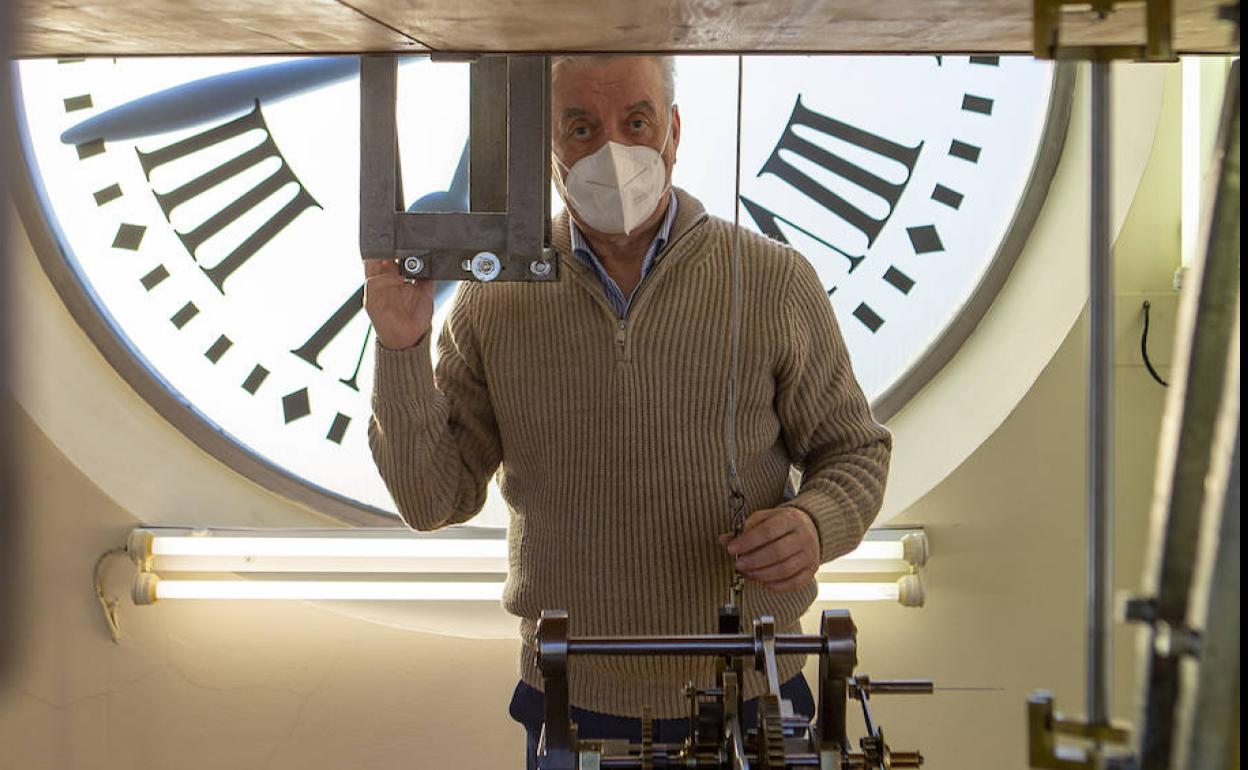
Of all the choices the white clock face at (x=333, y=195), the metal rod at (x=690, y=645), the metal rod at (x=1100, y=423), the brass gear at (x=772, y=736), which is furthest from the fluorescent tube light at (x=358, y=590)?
the metal rod at (x=1100, y=423)

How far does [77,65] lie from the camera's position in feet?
7.88

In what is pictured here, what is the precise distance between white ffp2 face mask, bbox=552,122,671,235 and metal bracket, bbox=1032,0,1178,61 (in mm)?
891

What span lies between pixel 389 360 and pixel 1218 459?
3.36 feet

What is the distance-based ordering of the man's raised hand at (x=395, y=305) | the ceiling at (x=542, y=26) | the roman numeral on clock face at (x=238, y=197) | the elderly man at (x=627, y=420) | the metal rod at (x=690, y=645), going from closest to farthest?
1. the ceiling at (x=542, y=26)
2. the metal rod at (x=690, y=645)
3. the man's raised hand at (x=395, y=305)
4. the elderly man at (x=627, y=420)
5. the roman numeral on clock face at (x=238, y=197)

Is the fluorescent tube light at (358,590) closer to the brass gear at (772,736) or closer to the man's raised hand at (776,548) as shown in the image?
the man's raised hand at (776,548)

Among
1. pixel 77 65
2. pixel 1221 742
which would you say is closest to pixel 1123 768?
pixel 1221 742

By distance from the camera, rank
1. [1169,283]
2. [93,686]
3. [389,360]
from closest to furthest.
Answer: [389,360] < [1169,283] < [93,686]

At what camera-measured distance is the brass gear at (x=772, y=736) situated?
37.1 inches

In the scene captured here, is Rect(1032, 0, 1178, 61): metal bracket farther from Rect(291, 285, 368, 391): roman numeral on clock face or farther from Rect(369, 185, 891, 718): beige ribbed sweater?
Rect(291, 285, 368, 391): roman numeral on clock face

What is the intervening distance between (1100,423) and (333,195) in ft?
6.54

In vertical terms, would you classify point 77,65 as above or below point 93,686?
above

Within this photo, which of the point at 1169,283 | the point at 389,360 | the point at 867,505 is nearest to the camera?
the point at 389,360

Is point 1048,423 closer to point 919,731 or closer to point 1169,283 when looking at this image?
point 1169,283

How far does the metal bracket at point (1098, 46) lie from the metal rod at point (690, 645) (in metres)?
0.56
